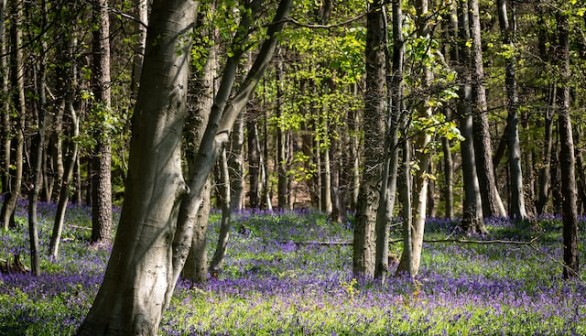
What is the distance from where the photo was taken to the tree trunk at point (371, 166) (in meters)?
10.6

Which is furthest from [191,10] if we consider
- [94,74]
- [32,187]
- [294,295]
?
[94,74]

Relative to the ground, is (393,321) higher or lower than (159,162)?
lower

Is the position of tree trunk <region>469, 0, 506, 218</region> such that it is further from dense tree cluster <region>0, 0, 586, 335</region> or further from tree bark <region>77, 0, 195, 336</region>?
tree bark <region>77, 0, 195, 336</region>

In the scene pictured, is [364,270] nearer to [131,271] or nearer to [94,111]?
[94,111]

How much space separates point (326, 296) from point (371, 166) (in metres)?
2.63

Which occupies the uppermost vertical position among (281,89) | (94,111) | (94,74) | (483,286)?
(281,89)

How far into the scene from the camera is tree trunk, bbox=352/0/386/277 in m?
10.6

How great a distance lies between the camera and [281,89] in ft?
86.7

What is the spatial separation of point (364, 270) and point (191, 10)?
6286 millimetres

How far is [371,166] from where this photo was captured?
10664 millimetres

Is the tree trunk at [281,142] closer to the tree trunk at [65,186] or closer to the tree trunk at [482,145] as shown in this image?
the tree trunk at [482,145]

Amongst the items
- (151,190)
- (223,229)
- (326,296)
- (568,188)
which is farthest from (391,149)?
(151,190)

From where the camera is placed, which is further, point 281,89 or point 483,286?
point 281,89

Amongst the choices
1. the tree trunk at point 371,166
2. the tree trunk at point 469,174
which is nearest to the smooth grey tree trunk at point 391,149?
the tree trunk at point 371,166
